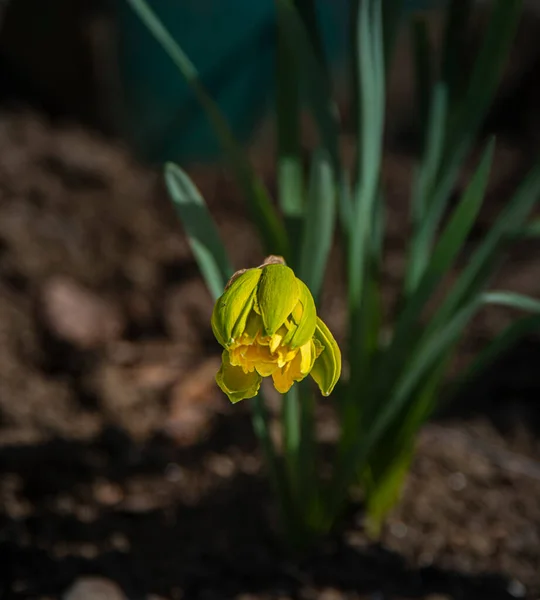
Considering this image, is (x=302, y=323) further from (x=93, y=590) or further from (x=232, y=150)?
(x=93, y=590)

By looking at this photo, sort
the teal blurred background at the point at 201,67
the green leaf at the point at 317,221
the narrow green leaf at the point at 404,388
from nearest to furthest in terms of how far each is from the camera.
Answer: the green leaf at the point at 317,221 → the narrow green leaf at the point at 404,388 → the teal blurred background at the point at 201,67

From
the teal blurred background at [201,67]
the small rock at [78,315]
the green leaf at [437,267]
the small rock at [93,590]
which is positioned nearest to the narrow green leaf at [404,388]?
the green leaf at [437,267]

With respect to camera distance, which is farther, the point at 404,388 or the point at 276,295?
the point at 404,388

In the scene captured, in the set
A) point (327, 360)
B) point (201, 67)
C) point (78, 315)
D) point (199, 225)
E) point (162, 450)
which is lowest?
point (327, 360)

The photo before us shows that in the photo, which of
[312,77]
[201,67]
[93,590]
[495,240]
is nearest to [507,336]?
[495,240]

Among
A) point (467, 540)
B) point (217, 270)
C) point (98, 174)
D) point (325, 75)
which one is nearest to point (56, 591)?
point (217, 270)

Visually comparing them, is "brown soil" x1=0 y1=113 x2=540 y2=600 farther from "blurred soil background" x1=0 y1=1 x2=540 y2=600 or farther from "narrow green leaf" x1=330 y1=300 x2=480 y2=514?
"narrow green leaf" x1=330 y1=300 x2=480 y2=514

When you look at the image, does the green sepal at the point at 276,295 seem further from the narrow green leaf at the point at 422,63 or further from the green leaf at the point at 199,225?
the narrow green leaf at the point at 422,63

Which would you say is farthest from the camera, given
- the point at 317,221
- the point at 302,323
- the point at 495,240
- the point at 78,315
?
the point at 78,315

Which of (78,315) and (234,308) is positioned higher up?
(78,315)
